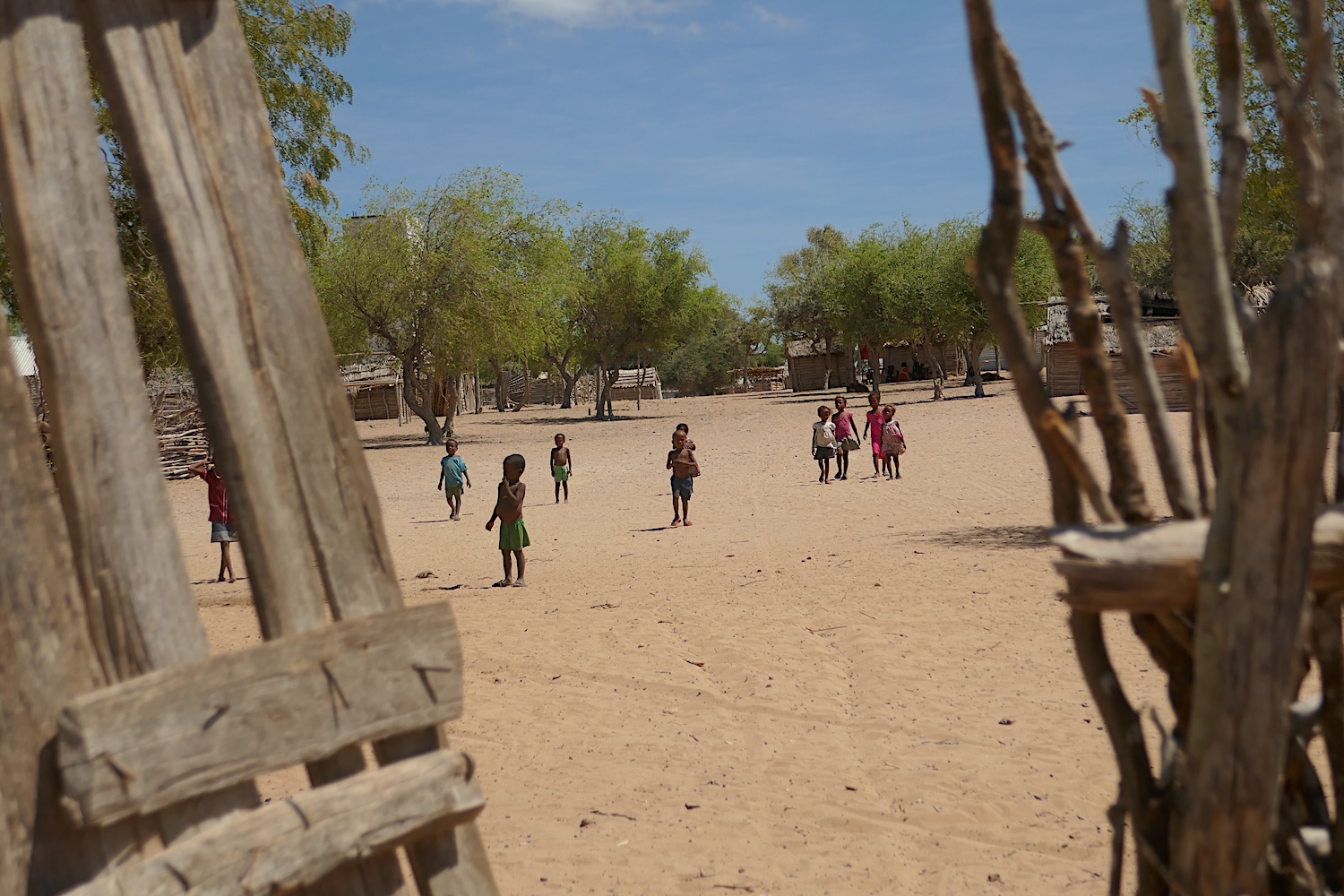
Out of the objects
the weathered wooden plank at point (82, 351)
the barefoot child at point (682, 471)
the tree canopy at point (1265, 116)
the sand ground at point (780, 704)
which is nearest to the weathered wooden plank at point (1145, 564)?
the weathered wooden plank at point (82, 351)

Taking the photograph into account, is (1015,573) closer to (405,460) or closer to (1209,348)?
(1209,348)

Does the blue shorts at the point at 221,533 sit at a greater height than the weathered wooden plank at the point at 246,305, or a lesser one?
lesser

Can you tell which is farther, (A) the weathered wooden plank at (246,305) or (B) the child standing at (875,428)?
(B) the child standing at (875,428)

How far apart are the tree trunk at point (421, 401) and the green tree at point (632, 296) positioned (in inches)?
361

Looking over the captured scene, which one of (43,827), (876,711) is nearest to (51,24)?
(43,827)

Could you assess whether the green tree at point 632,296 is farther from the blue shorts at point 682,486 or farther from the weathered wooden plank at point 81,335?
the weathered wooden plank at point 81,335

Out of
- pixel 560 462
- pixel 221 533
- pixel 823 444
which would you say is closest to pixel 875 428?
pixel 823 444

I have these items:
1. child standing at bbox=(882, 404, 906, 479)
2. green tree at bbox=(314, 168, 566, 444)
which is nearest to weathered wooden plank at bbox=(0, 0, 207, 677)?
child standing at bbox=(882, 404, 906, 479)

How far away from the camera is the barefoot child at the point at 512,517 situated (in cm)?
1112

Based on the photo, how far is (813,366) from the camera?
59.3 metres

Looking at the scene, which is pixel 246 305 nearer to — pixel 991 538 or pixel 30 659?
pixel 30 659

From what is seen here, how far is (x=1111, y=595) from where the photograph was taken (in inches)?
84.2

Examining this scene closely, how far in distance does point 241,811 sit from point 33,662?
0.46m

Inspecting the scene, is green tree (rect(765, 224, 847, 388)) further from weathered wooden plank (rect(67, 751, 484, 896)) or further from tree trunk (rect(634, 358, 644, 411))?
weathered wooden plank (rect(67, 751, 484, 896))
